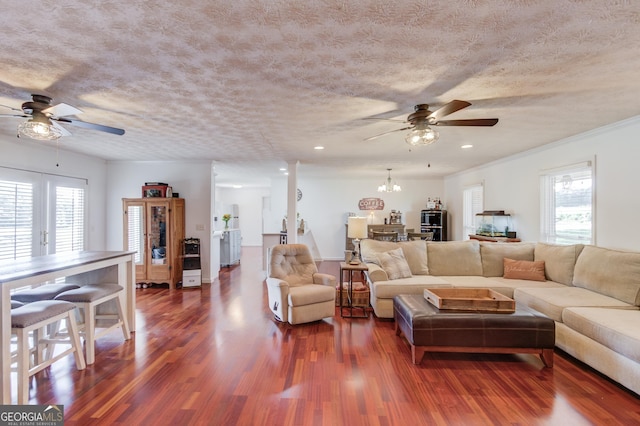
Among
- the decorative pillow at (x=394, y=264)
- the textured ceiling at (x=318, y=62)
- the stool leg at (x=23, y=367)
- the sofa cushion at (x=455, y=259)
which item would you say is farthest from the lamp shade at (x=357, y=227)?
the stool leg at (x=23, y=367)

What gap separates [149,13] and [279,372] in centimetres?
264

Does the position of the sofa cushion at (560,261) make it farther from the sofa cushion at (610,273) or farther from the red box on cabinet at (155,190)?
the red box on cabinet at (155,190)

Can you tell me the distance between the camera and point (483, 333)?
2654mm

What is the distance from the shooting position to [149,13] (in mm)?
1560

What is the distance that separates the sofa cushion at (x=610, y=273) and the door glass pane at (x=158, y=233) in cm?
623

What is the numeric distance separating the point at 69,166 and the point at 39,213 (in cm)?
94

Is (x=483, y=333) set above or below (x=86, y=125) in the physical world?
below

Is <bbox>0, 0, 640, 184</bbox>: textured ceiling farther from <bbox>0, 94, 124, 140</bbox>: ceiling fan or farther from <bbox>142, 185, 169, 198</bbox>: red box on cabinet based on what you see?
<bbox>142, 185, 169, 198</bbox>: red box on cabinet

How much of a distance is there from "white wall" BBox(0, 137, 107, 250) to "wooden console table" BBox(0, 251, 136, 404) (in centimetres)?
225

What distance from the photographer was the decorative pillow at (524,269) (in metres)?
3.91

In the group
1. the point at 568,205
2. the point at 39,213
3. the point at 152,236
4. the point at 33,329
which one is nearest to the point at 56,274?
the point at 33,329

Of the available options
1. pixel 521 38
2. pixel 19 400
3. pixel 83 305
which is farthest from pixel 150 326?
pixel 521 38

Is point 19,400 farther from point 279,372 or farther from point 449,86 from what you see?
point 449,86

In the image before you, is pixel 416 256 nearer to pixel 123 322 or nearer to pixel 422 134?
pixel 422 134
